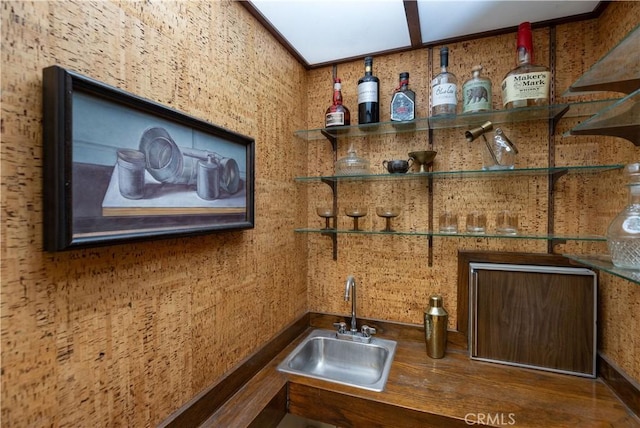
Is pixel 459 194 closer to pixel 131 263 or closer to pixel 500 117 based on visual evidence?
pixel 500 117

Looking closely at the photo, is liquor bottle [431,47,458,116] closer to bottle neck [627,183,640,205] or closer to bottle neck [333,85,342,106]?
bottle neck [333,85,342,106]

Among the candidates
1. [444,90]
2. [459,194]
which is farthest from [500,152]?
[444,90]

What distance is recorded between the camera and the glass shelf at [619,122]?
86 centimetres

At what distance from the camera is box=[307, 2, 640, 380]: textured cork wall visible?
3.90 feet

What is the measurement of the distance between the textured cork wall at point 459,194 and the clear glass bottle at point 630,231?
0.24 metres

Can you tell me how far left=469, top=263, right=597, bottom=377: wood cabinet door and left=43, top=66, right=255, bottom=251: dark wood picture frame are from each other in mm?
1202

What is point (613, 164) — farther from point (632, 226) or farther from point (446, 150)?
point (446, 150)

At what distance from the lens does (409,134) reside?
1556mm

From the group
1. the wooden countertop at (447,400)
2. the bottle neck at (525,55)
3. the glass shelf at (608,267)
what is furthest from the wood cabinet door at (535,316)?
the bottle neck at (525,55)

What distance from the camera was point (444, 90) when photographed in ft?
4.42

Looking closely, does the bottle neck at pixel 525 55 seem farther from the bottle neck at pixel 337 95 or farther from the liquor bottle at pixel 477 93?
the bottle neck at pixel 337 95

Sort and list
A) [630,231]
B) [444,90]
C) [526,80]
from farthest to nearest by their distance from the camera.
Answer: [444,90], [526,80], [630,231]

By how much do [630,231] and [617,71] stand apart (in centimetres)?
53

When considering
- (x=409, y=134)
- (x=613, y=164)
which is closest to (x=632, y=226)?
(x=613, y=164)
